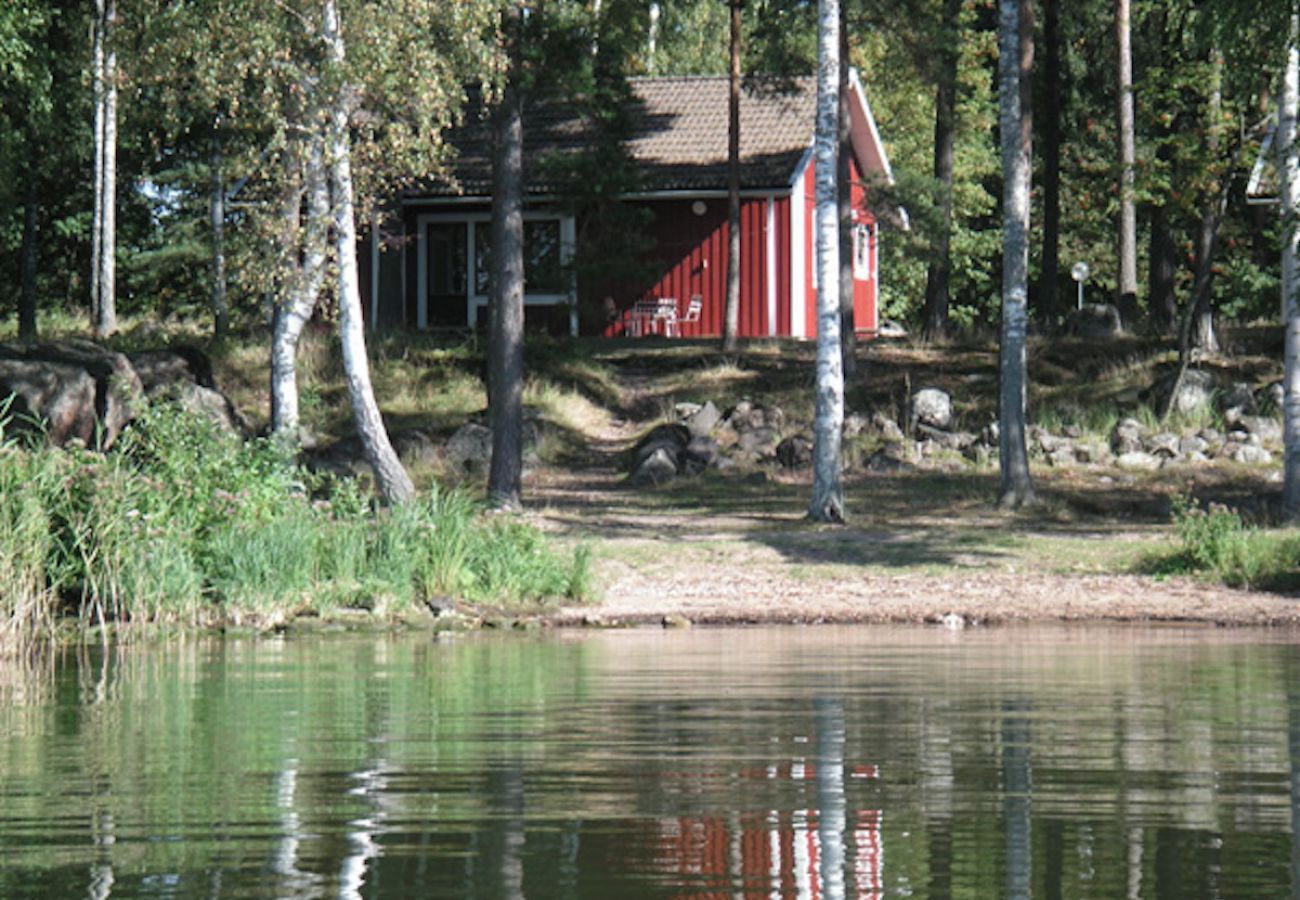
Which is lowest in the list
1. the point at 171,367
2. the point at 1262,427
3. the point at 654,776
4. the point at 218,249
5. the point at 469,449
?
the point at 654,776

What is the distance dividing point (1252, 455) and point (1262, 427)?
4.57 ft

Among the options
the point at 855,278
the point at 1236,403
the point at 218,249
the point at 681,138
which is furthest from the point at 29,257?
the point at 1236,403

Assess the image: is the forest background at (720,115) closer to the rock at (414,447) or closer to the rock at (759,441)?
the rock at (414,447)

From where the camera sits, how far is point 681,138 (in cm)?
4931

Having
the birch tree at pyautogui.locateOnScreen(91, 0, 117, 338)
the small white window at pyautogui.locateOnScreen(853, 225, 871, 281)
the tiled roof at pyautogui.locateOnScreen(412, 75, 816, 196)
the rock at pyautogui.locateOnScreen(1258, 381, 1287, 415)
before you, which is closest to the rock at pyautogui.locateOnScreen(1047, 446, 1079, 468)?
the rock at pyautogui.locateOnScreen(1258, 381, 1287, 415)

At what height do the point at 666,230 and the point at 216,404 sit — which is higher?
the point at 666,230

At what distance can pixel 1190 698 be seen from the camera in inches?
562

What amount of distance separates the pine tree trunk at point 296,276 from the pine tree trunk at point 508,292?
105 inches

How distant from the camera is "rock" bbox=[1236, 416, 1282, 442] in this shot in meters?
35.2

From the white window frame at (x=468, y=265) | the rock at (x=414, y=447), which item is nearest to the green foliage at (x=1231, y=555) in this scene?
the rock at (x=414, y=447)

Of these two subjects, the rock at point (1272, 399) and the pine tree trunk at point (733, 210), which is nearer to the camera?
the rock at point (1272, 399)

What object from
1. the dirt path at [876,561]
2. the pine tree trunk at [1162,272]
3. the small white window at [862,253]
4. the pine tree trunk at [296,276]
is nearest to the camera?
the dirt path at [876,561]

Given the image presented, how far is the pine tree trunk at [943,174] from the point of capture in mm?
39875

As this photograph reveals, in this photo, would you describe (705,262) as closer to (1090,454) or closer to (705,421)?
(705,421)
